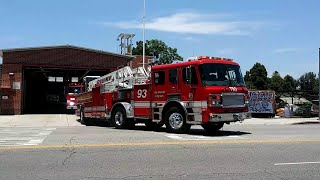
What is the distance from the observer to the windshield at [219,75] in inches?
640

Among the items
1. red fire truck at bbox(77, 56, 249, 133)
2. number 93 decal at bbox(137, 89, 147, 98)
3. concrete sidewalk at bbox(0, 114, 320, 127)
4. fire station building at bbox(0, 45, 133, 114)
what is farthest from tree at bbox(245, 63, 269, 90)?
number 93 decal at bbox(137, 89, 147, 98)

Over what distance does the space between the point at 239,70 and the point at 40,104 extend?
46.2 meters

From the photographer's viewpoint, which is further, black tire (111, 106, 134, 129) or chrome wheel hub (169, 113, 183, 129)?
black tire (111, 106, 134, 129)

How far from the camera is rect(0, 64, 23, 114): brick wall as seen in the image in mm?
34531

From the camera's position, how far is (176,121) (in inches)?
674

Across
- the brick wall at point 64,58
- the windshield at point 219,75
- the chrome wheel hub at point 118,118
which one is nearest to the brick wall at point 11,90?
the brick wall at point 64,58

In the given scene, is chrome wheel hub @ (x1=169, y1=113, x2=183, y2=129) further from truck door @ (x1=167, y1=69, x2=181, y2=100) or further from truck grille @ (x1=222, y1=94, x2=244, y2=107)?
truck grille @ (x1=222, y1=94, x2=244, y2=107)

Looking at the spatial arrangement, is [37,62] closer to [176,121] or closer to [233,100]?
[176,121]

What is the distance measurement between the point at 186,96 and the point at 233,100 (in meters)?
1.72

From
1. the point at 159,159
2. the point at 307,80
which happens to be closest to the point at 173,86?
the point at 159,159

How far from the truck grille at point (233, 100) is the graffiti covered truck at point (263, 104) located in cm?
1831

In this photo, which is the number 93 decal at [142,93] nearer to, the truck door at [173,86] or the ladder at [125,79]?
the ladder at [125,79]

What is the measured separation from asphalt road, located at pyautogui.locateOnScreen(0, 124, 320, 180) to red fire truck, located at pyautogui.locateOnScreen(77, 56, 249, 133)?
2296 mm

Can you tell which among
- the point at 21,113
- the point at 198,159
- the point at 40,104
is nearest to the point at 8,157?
the point at 198,159
